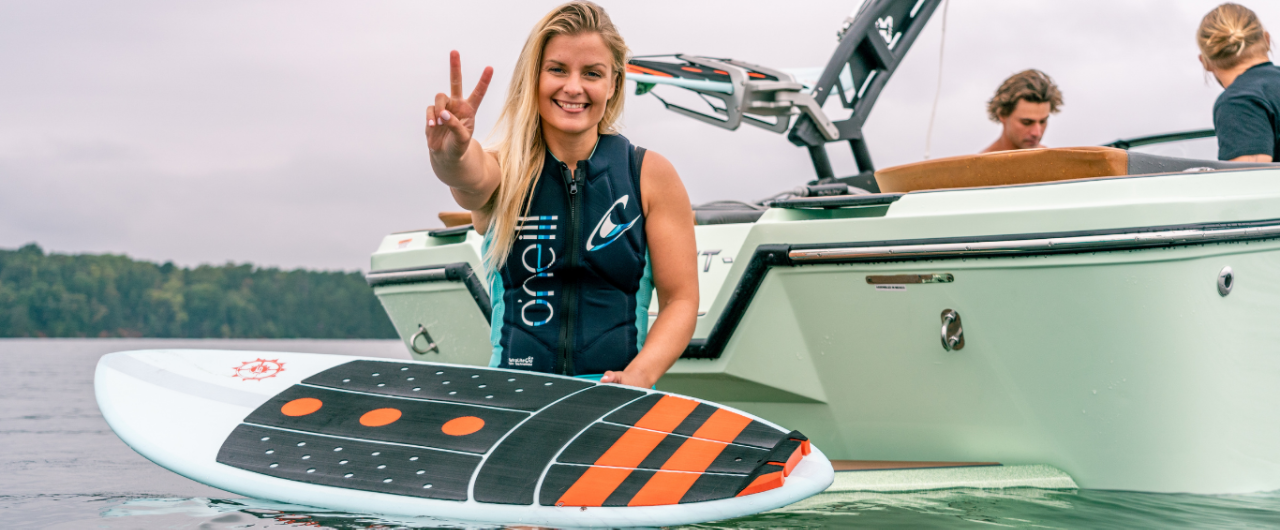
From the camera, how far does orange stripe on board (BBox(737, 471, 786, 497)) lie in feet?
6.27

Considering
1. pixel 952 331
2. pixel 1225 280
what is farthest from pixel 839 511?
pixel 1225 280

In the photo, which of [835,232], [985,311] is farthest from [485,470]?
[985,311]

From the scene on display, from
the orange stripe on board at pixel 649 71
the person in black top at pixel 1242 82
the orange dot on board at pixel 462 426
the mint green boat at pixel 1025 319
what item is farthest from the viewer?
the orange stripe on board at pixel 649 71

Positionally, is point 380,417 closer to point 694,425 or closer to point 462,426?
point 462,426

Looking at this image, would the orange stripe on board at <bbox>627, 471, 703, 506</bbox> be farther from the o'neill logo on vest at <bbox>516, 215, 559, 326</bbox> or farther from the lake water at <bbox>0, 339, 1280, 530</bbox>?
the o'neill logo on vest at <bbox>516, 215, 559, 326</bbox>

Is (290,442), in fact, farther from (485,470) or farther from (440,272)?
(440,272)

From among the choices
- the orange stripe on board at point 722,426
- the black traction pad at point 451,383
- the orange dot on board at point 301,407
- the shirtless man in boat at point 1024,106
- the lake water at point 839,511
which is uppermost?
the shirtless man in boat at point 1024,106

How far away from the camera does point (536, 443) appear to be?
2.08m

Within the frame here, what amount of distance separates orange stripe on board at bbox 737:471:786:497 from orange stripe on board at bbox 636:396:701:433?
0.26m

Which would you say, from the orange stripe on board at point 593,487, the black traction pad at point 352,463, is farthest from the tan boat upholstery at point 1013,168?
the black traction pad at point 352,463

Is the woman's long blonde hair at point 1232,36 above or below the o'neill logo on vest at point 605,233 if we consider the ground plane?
above

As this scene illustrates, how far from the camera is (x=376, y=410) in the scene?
231 cm

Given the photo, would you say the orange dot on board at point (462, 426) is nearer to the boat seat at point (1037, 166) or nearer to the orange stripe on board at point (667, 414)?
the orange stripe on board at point (667, 414)

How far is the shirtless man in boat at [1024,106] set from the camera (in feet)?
14.1
